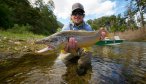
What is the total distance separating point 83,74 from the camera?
20.1 ft

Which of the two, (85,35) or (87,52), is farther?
(87,52)

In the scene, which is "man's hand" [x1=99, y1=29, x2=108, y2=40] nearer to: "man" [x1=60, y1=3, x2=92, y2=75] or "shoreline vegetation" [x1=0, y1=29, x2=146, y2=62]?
"man" [x1=60, y1=3, x2=92, y2=75]

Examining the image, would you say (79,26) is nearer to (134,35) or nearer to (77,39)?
(77,39)

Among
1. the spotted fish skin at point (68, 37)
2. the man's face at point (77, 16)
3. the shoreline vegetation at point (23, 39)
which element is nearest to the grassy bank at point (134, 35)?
the shoreline vegetation at point (23, 39)

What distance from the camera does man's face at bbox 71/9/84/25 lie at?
19.9 feet

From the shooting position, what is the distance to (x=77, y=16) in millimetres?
6168

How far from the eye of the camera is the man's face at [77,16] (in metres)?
6.06

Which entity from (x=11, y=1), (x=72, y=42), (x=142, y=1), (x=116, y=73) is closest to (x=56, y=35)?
(x=72, y=42)

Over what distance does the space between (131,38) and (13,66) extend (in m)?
42.2

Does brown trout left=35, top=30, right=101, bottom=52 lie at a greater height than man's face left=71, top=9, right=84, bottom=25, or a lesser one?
lesser

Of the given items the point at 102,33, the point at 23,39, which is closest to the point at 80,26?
the point at 102,33

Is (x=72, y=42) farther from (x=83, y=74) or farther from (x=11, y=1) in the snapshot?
(x=11, y=1)

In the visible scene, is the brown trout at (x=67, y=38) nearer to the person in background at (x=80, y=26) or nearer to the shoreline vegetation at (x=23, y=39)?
the person in background at (x=80, y=26)

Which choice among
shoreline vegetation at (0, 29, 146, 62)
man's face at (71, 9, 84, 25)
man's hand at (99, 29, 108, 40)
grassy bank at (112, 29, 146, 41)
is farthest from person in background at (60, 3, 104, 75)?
grassy bank at (112, 29, 146, 41)
